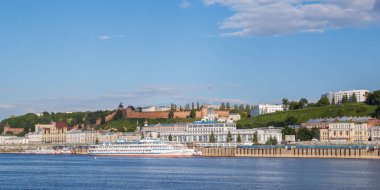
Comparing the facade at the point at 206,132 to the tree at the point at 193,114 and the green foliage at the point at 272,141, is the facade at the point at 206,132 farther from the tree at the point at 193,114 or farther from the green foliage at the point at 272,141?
the tree at the point at 193,114

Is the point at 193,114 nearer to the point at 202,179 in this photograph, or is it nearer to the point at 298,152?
the point at 298,152

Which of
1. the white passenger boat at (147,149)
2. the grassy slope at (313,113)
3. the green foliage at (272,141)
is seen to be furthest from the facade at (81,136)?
the green foliage at (272,141)

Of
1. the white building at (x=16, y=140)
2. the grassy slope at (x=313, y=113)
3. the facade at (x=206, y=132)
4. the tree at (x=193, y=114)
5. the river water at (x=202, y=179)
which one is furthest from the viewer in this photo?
the white building at (x=16, y=140)

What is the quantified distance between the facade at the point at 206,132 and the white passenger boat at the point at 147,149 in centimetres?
2180

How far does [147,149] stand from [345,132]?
122 feet

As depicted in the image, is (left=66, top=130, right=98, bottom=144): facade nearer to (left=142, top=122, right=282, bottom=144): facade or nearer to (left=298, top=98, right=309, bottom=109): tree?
(left=142, top=122, right=282, bottom=144): facade

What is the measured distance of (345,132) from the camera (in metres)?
133

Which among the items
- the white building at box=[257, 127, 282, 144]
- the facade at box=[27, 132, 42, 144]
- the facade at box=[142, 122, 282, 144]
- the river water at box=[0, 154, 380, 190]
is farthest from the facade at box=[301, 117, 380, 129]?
the facade at box=[27, 132, 42, 144]

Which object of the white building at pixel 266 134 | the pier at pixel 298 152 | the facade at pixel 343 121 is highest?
the facade at pixel 343 121

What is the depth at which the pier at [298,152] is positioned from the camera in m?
107

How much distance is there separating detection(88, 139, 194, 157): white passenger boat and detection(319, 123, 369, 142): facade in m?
26.5

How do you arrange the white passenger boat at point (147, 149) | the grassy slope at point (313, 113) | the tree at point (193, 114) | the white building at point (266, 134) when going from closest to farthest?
the white passenger boat at point (147, 149), the white building at point (266, 134), the grassy slope at point (313, 113), the tree at point (193, 114)

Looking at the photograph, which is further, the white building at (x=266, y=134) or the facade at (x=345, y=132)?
the white building at (x=266, y=134)

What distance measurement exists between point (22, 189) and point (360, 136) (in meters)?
88.8
